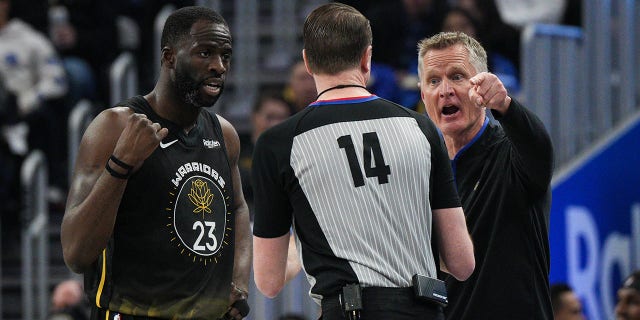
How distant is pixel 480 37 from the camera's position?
1123cm

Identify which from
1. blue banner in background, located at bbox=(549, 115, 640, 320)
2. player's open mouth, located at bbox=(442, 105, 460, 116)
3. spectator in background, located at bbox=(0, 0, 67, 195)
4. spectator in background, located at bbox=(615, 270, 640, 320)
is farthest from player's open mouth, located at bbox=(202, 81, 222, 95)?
spectator in background, located at bbox=(0, 0, 67, 195)

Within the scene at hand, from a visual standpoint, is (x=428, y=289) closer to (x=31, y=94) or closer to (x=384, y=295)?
(x=384, y=295)

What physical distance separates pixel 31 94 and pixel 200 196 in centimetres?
739

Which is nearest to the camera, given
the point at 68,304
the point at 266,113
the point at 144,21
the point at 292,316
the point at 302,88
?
the point at 292,316

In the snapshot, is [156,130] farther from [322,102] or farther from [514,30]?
[514,30]

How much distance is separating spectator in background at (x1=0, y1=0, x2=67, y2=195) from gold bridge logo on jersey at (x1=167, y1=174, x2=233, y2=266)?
6.78 m

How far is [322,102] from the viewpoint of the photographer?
16.1 ft

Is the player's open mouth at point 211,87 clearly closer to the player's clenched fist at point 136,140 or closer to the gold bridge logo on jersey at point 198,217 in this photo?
the gold bridge logo on jersey at point 198,217

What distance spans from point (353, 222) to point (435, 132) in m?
0.50

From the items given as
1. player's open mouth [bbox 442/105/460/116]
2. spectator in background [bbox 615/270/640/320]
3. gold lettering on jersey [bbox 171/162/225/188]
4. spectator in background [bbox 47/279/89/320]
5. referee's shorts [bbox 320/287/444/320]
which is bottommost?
spectator in background [bbox 47/279/89/320]

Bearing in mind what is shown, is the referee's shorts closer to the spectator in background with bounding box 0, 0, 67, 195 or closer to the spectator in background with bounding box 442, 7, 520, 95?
the spectator in background with bounding box 442, 7, 520, 95

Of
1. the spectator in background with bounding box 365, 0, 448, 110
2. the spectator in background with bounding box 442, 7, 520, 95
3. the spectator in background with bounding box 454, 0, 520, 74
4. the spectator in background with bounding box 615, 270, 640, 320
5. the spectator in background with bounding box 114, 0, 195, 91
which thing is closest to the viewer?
the spectator in background with bounding box 615, 270, 640, 320

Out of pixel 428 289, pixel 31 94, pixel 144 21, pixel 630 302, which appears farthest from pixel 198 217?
pixel 144 21

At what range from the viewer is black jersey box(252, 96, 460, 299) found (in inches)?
188
